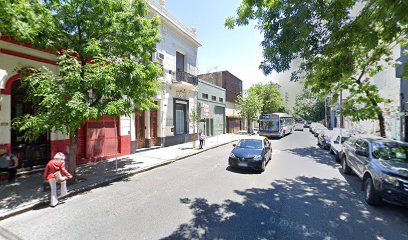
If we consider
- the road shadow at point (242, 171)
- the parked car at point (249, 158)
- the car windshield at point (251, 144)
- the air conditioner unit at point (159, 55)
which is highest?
the air conditioner unit at point (159, 55)

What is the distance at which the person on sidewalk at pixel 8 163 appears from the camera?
714 cm

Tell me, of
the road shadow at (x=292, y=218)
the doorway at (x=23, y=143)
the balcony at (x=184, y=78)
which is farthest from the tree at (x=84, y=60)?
the balcony at (x=184, y=78)

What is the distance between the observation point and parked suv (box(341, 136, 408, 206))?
16.6 feet

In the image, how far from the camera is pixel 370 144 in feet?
22.6

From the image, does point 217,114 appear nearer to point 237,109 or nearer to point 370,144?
point 237,109

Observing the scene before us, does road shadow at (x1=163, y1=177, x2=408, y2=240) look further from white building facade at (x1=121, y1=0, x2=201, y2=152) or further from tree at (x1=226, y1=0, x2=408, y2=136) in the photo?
white building facade at (x1=121, y1=0, x2=201, y2=152)

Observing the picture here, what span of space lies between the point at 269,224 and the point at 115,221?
136 inches

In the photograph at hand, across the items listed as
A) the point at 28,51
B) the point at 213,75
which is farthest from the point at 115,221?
the point at 213,75

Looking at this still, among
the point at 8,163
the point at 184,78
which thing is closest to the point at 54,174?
the point at 8,163

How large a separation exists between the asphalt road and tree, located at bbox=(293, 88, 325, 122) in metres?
60.6

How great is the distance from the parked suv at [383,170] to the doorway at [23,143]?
11.4m

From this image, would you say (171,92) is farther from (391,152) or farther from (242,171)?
(391,152)

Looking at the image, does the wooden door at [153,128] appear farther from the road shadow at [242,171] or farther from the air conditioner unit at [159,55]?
the road shadow at [242,171]

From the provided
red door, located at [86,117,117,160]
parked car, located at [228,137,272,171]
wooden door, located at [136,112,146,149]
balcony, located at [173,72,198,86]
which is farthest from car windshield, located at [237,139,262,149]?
balcony, located at [173,72,198,86]
